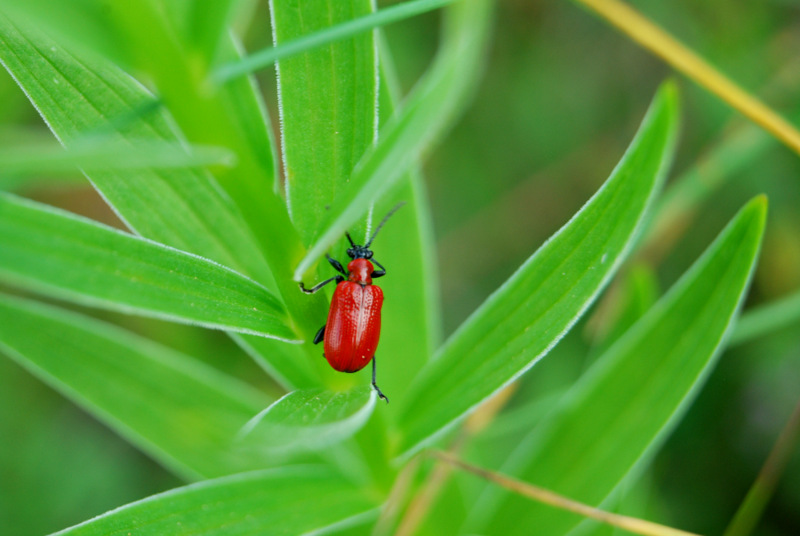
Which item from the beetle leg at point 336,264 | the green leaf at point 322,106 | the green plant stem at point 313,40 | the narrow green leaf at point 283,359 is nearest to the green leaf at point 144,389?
the narrow green leaf at point 283,359

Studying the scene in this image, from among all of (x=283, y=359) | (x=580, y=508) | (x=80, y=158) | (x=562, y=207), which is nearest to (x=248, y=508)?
(x=283, y=359)

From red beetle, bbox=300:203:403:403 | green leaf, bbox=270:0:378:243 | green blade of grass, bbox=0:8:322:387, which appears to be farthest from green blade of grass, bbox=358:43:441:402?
green leaf, bbox=270:0:378:243

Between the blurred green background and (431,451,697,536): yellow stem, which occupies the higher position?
the blurred green background

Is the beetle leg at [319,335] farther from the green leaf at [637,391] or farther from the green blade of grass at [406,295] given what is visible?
the green leaf at [637,391]

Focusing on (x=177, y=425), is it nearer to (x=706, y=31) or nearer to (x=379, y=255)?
(x=379, y=255)

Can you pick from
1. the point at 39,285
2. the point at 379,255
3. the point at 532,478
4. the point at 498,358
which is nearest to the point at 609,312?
the point at 532,478

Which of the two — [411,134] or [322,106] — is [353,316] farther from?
[411,134]

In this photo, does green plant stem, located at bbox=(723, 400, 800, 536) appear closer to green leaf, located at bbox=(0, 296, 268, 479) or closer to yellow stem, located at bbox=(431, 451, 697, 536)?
yellow stem, located at bbox=(431, 451, 697, 536)
